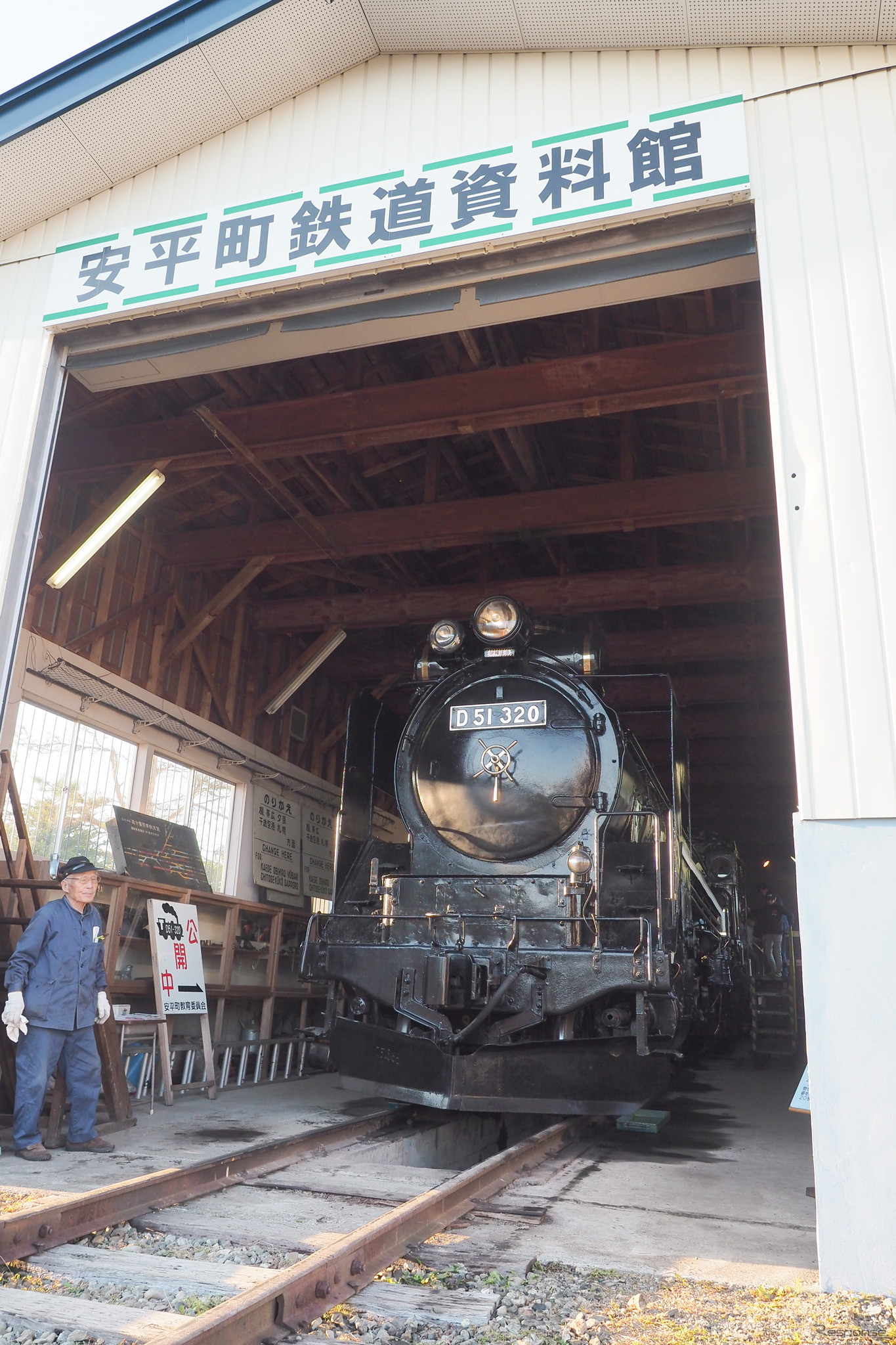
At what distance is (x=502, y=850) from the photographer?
571 cm

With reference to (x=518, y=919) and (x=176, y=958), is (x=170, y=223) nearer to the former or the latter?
(x=518, y=919)

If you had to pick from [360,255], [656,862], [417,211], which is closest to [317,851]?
[656,862]

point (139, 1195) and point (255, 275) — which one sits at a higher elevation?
point (255, 275)

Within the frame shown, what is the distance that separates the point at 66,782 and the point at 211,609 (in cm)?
214

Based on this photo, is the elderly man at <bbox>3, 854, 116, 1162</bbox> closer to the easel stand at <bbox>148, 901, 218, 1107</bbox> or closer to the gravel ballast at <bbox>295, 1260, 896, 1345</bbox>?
the easel stand at <bbox>148, 901, 218, 1107</bbox>

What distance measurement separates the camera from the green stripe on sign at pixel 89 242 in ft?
16.1

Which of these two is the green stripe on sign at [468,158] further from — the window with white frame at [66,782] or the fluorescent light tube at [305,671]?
the fluorescent light tube at [305,671]

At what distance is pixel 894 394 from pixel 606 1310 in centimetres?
310

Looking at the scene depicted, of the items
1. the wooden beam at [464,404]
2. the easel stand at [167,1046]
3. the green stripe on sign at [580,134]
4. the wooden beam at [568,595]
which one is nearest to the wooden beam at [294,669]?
the wooden beam at [568,595]

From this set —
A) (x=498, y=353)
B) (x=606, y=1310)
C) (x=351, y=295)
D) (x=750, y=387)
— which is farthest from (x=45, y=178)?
(x=606, y=1310)

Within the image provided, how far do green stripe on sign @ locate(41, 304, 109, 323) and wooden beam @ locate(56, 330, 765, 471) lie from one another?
203 cm

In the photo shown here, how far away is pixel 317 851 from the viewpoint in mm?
11484

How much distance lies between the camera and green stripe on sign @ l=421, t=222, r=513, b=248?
4160 mm

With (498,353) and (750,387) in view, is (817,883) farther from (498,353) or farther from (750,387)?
(498,353)
